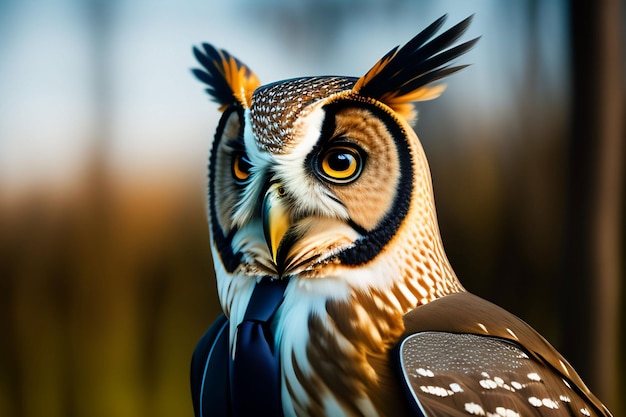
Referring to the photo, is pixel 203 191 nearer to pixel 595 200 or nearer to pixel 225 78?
pixel 225 78

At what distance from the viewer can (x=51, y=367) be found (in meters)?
1.08

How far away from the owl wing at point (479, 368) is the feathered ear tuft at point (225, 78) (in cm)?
34

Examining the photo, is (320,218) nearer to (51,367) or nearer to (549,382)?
(549,382)

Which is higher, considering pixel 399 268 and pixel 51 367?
pixel 399 268

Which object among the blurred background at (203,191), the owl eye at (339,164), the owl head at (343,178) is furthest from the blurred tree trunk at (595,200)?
the owl eye at (339,164)

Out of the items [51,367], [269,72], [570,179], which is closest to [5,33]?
[269,72]

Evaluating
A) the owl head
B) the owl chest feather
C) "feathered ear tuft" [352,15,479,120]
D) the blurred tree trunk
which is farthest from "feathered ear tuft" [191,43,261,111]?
the blurred tree trunk

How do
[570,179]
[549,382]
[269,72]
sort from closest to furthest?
[549,382]
[570,179]
[269,72]

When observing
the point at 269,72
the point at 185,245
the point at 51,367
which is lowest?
the point at 51,367

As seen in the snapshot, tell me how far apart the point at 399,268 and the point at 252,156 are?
8.3 inches

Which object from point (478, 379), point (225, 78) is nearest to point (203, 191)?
point (225, 78)

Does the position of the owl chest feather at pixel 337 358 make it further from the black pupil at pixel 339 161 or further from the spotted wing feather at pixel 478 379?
the black pupil at pixel 339 161

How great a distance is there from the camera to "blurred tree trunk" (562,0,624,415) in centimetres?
86

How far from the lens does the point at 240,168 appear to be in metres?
0.69
